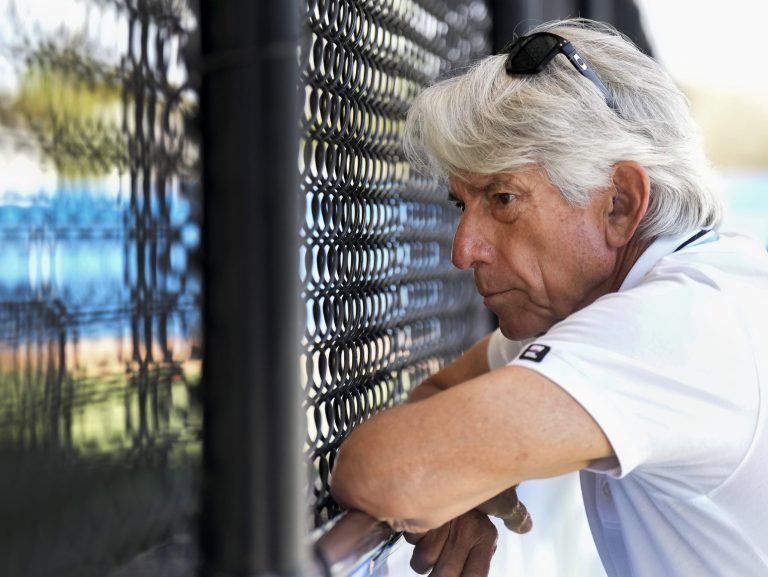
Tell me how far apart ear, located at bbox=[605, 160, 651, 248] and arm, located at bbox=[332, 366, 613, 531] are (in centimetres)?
50

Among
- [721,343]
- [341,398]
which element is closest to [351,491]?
[341,398]

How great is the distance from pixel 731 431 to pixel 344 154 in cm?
79

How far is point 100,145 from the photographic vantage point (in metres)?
0.93

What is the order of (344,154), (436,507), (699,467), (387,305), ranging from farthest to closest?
(387,305), (344,154), (699,467), (436,507)

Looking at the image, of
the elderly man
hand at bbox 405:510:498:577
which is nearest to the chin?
the elderly man

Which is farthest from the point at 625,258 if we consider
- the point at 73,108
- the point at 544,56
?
the point at 73,108

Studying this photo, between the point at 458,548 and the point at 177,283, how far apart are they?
87 centimetres

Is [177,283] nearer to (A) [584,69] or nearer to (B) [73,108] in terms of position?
(B) [73,108]

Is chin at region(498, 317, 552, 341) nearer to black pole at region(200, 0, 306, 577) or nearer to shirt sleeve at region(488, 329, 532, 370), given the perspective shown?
shirt sleeve at region(488, 329, 532, 370)

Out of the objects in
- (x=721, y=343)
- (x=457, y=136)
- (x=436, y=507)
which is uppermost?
(x=457, y=136)

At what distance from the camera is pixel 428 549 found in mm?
1623

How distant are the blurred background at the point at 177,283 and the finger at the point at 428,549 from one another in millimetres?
39

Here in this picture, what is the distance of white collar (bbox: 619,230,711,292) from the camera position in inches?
65.6

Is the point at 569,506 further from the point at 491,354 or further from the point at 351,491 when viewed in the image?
the point at 351,491
